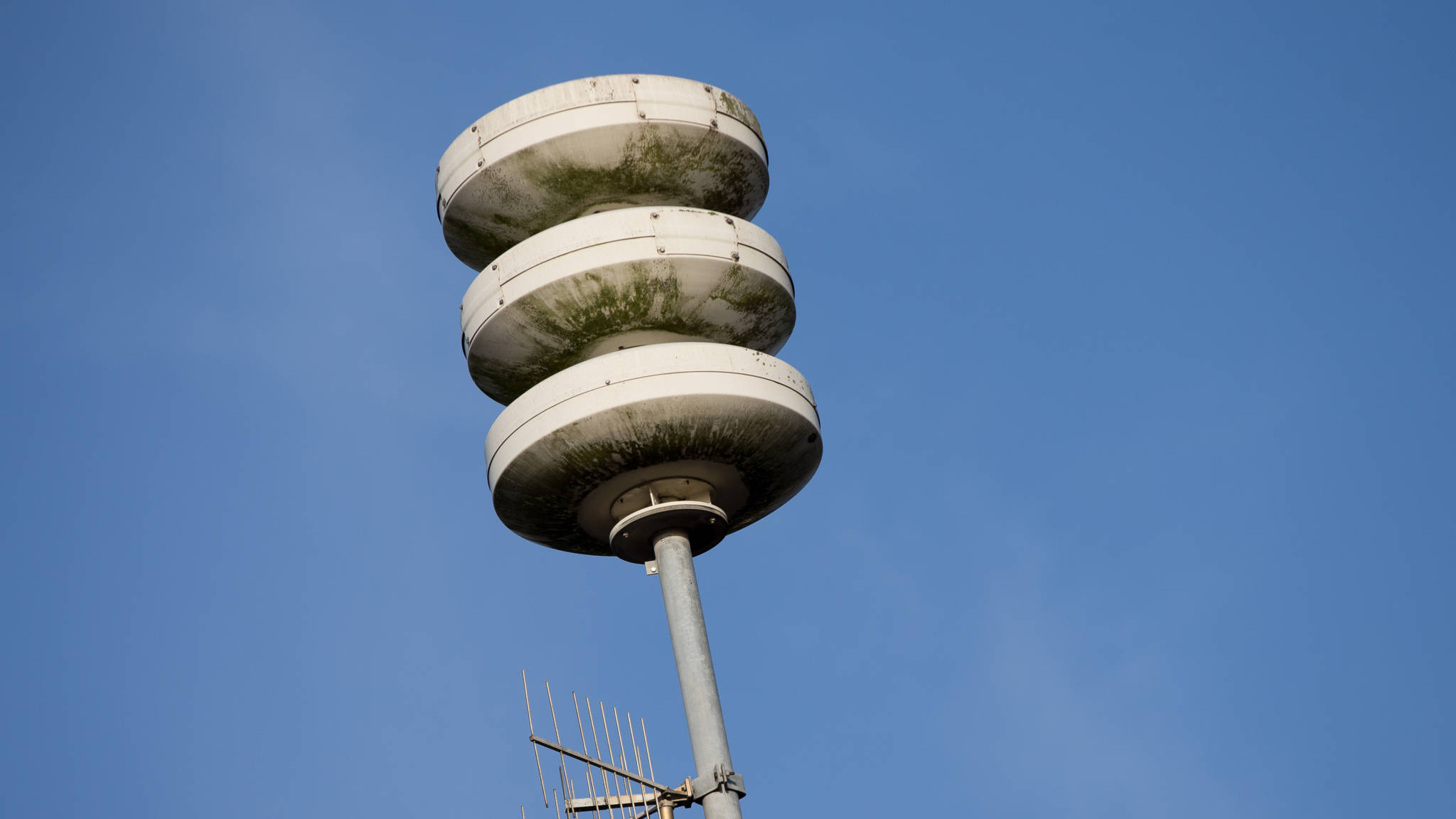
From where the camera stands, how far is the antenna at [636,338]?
2402cm

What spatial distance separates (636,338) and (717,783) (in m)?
6.59

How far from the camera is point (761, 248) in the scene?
26422mm

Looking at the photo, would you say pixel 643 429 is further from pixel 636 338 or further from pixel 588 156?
pixel 588 156

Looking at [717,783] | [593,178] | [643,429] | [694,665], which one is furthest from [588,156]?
[717,783]

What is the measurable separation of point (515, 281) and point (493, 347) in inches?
45.3

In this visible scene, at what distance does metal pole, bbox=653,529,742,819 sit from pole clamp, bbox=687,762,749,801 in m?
0.03

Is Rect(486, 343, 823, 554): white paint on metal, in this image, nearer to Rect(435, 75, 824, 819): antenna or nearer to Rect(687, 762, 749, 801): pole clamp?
Rect(435, 75, 824, 819): antenna

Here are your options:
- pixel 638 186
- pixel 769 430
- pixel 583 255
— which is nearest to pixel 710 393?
pixel 769 430

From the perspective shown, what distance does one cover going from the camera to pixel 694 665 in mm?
24141

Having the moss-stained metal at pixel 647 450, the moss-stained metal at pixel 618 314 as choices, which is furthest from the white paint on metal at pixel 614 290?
the moss-stained metal at pixel 647 450

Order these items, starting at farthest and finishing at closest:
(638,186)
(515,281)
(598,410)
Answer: (638,186) → (515,281) → (598,410)

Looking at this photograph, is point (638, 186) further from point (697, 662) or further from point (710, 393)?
point (697, 662)

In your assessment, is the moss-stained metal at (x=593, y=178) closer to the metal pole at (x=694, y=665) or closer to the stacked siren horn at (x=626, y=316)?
the stacked siren horn at (x=626, y=316)

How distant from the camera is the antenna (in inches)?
945
